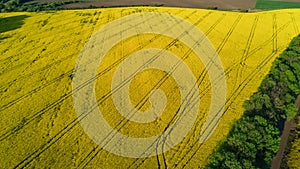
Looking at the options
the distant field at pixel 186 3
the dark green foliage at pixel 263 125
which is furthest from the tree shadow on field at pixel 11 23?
the dark green foliage at pixel 263 125

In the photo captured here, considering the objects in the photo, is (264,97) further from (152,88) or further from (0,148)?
(0,148)

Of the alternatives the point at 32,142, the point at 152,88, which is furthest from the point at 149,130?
the point at 32,142

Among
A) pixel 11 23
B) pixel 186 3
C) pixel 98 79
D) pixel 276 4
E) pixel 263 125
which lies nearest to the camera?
pixel 263 125

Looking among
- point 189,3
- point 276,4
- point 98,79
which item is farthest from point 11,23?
point 276,4

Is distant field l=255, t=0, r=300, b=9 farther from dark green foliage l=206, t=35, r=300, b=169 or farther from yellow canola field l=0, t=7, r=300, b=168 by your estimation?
dark green foliage l=206, t=35, r=300, b=169

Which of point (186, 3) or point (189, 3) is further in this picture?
point (186, 3)

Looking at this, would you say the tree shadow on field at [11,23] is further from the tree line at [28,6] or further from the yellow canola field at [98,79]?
the tree line at [28,6]

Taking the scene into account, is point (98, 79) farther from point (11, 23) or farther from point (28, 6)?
point (28, 6)
